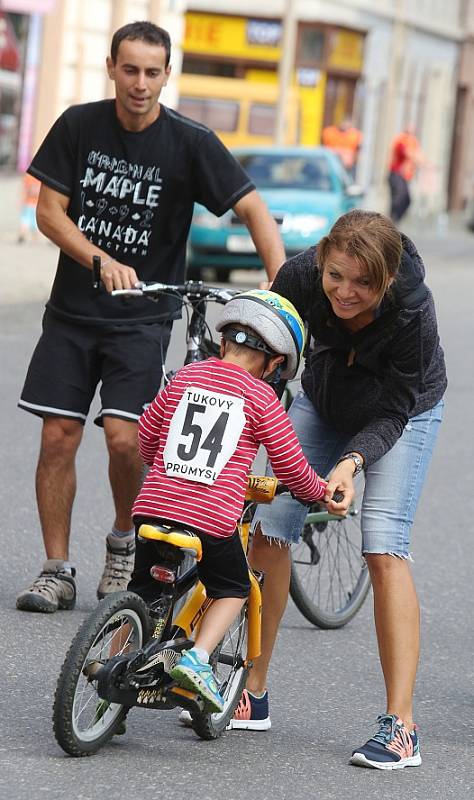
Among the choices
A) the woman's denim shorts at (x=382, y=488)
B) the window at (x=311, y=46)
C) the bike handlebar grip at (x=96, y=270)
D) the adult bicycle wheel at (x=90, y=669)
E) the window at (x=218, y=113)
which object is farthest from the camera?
the window at (x=311, y=46)

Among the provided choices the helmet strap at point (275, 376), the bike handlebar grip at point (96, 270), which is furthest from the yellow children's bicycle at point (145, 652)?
the bike handlebar grip at point (96, 270)

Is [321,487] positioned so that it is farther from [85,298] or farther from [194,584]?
[85,298]

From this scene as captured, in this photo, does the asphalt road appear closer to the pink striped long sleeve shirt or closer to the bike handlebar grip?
the pink striped long sleeve shirt

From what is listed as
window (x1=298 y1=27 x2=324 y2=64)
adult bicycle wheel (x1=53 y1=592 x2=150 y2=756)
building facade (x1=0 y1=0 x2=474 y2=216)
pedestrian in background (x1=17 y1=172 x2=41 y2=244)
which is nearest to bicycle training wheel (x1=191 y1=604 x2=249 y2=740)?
adult bicycle wheel (x1=53 y1=592 x2=150 y2=756)

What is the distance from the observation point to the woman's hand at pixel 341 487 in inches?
189

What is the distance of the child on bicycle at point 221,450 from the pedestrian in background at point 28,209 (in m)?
18.6

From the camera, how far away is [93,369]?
21.4 feet

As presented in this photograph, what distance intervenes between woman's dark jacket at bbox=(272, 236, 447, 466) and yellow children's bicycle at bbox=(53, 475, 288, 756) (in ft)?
1.21

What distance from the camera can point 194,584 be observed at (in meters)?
4.92

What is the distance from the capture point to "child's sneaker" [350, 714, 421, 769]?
16.2 ft

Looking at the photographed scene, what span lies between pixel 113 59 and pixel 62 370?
3.69 ft

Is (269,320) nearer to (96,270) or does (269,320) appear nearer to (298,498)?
(298,498)

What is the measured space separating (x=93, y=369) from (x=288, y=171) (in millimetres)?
16149

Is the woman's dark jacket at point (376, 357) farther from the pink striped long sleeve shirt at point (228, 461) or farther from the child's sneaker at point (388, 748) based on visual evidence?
the child's sneaker at point (388, 748)
